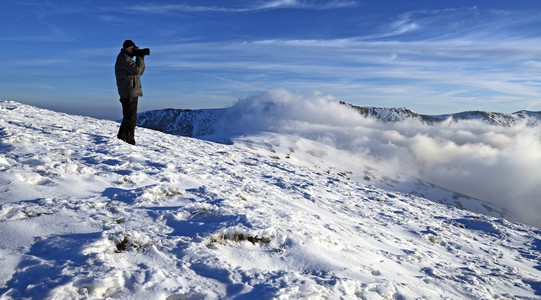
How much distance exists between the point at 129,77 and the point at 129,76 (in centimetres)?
3

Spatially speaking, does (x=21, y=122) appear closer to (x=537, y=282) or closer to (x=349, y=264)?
(x=349, y=264)

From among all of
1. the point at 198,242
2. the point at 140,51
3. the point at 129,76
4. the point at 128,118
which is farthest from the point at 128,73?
the point at 198,242

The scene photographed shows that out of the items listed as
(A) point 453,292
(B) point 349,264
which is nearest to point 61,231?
(B) point 349,264

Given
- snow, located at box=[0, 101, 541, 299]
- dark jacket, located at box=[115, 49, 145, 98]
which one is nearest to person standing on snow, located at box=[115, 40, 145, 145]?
dark jacket, located at box=[115, 49, 145, 98]

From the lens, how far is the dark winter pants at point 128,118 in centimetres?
1020

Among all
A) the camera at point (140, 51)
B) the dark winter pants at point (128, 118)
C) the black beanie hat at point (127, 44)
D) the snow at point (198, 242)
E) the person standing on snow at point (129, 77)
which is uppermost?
the black beanie hat at point (127, 44)

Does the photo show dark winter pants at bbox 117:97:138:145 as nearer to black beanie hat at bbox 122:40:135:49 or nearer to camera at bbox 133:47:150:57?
camera at bbox 133:47:150:57

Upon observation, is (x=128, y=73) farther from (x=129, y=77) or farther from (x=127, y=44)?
(x=127, y=44)

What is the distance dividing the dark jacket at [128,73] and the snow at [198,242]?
6.28 ft

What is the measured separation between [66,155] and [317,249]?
6669 mm

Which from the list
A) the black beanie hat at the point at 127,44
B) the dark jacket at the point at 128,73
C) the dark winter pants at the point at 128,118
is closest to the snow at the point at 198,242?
the dark winter pants at the point at 128,118

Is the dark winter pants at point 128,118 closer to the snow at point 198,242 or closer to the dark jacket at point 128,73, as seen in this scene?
the dark jacket at point 128,73

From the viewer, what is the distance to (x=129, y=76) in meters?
9.84

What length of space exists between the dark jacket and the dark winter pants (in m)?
0.22
